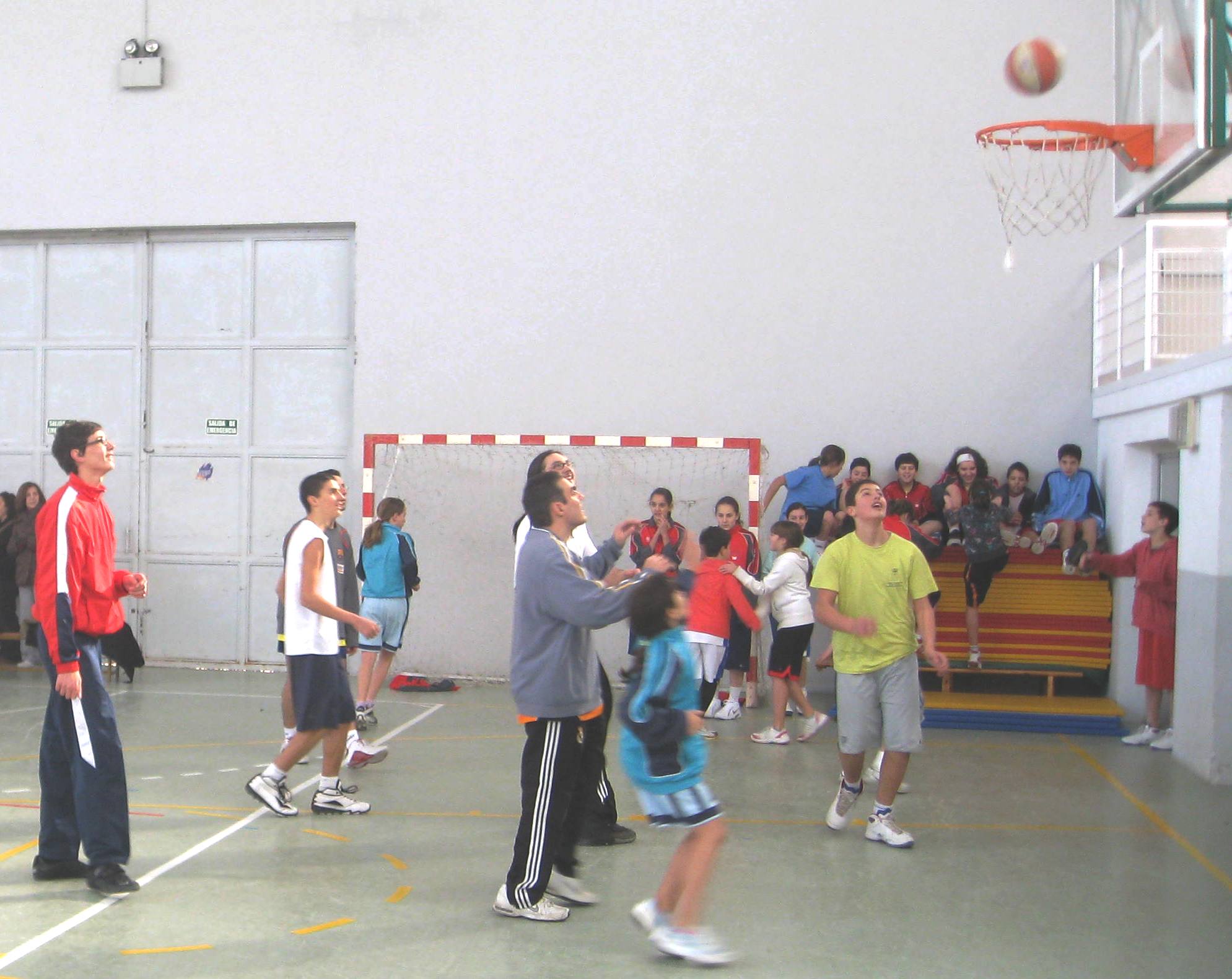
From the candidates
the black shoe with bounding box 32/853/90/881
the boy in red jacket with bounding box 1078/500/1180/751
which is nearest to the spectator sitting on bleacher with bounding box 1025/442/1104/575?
the boy in red jacket with bounding box 1078/500/1180/751

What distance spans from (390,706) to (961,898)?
20.3 feet

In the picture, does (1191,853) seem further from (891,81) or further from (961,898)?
(891,81)

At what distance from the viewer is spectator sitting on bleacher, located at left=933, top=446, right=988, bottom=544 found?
35.6 feet

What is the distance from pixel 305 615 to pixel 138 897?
64.2 inches

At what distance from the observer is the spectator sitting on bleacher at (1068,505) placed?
1082 centimetres

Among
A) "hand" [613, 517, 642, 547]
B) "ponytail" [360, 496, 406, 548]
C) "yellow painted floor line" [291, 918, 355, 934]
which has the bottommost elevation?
"yellow painted floor line" [291, 918, 355, 934]

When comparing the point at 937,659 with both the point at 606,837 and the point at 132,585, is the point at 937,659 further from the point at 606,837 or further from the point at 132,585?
the point at 132,585

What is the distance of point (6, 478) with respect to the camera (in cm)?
1333

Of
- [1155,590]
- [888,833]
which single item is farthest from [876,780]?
[1155,590]

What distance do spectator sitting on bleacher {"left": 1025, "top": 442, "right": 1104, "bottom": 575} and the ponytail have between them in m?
5.61

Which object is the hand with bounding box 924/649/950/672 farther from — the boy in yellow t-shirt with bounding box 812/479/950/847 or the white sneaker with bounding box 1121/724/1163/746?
the white sneaker with bounding box 1121/724/1163/746

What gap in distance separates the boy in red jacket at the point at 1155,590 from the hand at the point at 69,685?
672cm

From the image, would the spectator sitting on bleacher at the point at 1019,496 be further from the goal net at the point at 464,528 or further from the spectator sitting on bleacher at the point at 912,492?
the goal net at the point at 464,528

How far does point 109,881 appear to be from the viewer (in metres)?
5.34
